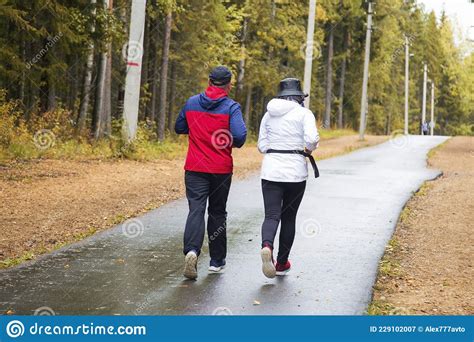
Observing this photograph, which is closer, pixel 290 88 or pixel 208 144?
pixel 208 144

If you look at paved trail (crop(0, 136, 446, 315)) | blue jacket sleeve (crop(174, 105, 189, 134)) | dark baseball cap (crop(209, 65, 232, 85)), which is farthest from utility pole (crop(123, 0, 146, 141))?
dark baseball cap (crop(209, 65, 232, 85))

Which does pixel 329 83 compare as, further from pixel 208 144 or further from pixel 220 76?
pixel 208 144

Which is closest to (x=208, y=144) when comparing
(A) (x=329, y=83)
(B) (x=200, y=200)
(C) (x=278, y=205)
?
(B) (x=200, y=200)

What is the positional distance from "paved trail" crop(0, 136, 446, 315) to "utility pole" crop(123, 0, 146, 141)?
26.9 feet

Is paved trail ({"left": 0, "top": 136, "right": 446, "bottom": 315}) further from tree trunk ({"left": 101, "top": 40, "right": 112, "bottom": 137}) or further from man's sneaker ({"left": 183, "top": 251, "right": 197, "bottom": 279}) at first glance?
tree trunk ({"left": 101, "top": 40, "right": 112, "bottom": 137})

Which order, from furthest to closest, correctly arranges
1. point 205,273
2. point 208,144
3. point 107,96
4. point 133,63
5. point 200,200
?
1. point 107,96
2. point 133,63
3. point 205,273
4. point 200,200
5. point 208,144

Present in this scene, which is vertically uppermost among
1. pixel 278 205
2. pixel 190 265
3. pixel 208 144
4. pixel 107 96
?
pixel 107 96

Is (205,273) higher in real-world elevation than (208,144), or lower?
lower

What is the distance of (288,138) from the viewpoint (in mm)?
7910

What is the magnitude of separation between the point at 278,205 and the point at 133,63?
13953 mm

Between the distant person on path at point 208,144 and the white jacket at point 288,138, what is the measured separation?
37 cm

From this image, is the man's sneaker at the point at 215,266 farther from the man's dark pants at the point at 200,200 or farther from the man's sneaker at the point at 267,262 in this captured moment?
the man's sneaker at the point at 267,262

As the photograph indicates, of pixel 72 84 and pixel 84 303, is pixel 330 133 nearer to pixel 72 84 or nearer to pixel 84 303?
pixel 72 84

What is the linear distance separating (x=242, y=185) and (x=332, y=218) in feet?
16.8
